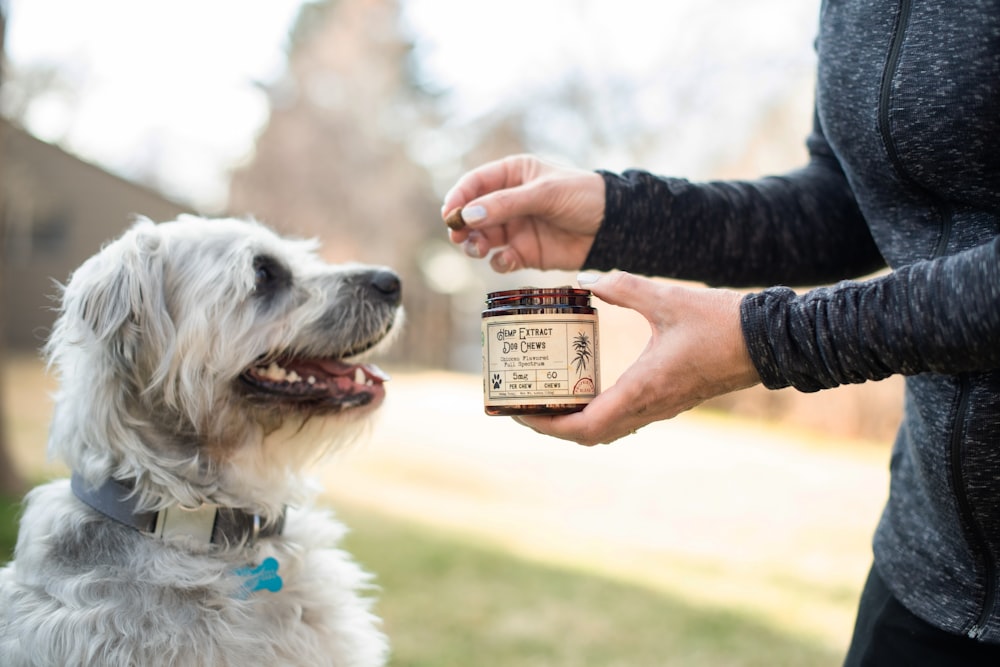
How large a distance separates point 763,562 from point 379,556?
2674 millimetres

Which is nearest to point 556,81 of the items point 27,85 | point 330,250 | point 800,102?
point 330,250

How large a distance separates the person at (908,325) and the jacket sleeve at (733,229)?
342 millimetres

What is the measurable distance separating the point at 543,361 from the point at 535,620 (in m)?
3.22

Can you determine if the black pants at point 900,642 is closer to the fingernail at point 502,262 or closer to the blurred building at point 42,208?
the fingernail at point 502,262

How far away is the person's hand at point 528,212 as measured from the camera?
205 cm

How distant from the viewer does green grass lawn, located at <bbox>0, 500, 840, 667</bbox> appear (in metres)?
3.93

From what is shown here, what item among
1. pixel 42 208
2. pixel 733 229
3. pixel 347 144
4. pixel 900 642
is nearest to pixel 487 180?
pixel 733 229

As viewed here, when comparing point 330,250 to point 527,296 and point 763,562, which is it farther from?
point 527,296

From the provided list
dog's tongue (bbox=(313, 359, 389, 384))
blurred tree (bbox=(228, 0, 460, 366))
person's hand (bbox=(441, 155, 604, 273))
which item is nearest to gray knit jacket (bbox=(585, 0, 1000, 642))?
person's hand (bbox=(441, 155, 604, 273))

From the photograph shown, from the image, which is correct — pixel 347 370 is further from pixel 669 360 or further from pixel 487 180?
pixel 669 360

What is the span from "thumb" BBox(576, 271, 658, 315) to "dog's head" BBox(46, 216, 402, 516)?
107 centimetres

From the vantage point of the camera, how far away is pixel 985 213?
1.51 metres

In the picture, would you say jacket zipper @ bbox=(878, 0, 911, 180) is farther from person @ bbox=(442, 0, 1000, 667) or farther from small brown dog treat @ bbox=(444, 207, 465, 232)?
small brown dog treat @ bbox=(444, 207, 465, 232)

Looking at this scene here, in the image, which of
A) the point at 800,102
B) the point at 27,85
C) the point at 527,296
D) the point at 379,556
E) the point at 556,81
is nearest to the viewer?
the point at 527,296
